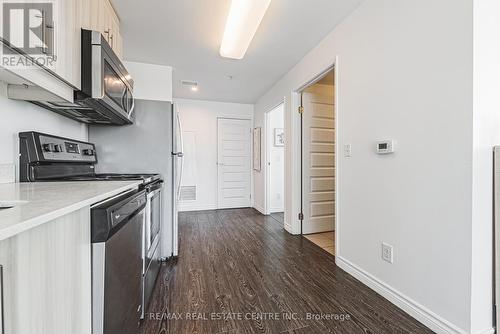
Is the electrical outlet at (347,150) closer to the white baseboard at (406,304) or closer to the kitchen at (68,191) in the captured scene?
the white baseboard at (406,304)

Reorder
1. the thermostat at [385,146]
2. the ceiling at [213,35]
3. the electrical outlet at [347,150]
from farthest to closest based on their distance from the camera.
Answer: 1. the electrical outlet at [347,150]
2. the ceiling at [213,35]
3. the thermostat at [385,146]

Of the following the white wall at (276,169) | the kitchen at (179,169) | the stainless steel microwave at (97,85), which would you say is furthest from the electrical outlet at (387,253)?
the white wall at (276,169)

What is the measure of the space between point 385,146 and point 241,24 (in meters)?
1.55

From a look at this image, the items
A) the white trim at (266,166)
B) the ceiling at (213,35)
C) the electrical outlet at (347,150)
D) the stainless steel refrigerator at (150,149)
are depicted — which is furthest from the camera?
the white trim at (266,166)

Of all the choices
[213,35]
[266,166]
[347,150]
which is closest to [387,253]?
[347,150]

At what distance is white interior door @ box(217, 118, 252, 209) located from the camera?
4.93m

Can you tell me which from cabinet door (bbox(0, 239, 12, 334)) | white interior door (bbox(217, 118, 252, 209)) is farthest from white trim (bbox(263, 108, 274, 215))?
cabinet door (bbox(0, 239, 12, 334))

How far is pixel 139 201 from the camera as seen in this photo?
4.29 feet

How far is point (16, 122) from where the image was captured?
1.31 m

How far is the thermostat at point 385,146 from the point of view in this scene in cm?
165

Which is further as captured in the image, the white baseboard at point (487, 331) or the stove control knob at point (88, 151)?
the stove control knob at point (88, 151)

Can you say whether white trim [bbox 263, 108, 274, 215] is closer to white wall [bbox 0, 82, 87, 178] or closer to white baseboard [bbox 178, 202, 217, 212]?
white baseboard [bbox 178, 202, 217, 212]

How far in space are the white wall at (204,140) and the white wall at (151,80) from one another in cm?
168

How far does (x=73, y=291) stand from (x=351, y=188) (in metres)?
2.05
